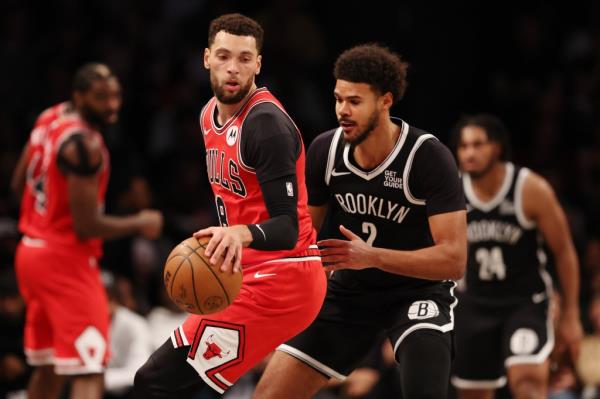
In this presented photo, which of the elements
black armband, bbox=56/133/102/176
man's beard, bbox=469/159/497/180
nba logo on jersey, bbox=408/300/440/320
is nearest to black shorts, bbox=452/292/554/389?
man's beard, bbox=469/159/497/180

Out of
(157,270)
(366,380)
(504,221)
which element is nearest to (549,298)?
(504,221)

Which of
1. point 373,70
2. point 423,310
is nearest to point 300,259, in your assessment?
point 423,310

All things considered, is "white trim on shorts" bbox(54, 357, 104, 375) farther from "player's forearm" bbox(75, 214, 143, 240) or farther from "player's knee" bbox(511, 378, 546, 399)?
"player's knee" bbox(511, 378, 546, 399)

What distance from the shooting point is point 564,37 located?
11.5 meters

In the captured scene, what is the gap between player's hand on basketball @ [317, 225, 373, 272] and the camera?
481 centimetres

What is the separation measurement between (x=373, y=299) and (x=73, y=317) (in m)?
2.03

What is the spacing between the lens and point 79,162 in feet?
20.9

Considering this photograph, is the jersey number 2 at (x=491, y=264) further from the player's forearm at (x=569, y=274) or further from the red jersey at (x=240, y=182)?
the red jersey at (x=240, y=182)

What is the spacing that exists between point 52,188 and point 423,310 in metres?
2.59

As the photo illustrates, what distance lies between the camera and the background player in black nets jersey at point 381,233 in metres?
5.07

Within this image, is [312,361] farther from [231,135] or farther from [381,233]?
[231,135]

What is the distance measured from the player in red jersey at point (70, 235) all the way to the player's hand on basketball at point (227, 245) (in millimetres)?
2256

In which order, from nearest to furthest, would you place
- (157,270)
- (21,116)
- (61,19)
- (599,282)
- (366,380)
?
(366,380) < (599,282) < (157,270) < (21,116) < (61,19)

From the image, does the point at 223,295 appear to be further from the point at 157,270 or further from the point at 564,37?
the point at 564,37
